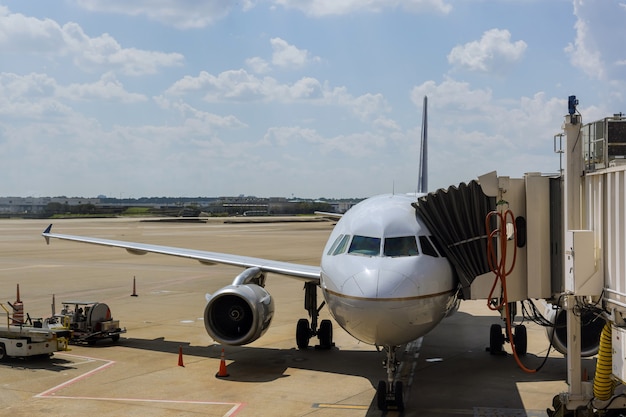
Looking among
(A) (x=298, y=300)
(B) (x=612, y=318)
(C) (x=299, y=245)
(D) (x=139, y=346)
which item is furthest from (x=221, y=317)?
(C) (x=299, y=245)

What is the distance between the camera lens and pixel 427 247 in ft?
43.6

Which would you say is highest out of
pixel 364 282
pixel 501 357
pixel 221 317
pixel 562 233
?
pixel 562 233

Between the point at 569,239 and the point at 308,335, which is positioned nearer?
the point at 569,239

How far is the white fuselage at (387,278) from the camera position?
39.2 feet

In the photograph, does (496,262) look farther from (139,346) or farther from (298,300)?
(298,300)

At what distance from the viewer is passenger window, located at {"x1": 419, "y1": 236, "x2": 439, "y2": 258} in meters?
13.2

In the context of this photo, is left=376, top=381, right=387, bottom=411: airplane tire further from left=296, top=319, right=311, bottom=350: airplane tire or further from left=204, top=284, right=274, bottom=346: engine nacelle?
left=296, top=319, right=311, bottom=350: airplane tire

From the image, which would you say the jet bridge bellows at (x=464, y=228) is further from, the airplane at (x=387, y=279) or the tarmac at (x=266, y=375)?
the tarmac at (x=266, y=375)

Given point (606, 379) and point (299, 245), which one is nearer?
point (606, 379)

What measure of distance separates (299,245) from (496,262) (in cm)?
5029

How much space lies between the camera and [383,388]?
13.1 meters

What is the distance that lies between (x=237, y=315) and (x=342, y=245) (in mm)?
4723

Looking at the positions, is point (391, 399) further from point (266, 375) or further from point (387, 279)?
point (266, 375)

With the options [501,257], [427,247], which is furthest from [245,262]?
[501,257]
